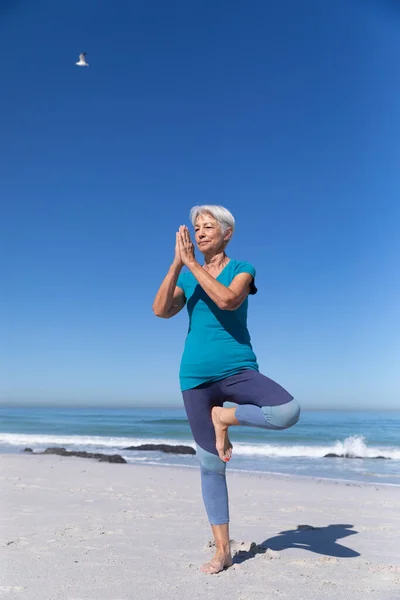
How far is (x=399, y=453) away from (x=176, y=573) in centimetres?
1463

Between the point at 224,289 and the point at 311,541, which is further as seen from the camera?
the point at 311,541

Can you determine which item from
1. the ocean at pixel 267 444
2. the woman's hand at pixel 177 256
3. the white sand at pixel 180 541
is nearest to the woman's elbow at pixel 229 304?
the woman's hand at pixel 177 256

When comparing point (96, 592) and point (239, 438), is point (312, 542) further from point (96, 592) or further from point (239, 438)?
point (239, 438)

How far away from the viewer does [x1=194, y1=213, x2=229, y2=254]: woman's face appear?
3.04 metres

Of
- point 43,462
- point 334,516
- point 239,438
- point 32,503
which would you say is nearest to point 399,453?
point 239,438

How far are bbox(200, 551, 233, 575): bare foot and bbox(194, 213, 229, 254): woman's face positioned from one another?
1647mm

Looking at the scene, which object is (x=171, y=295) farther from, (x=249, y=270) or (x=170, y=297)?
(x=249, y=270)

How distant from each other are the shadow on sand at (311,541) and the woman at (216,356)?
0.54 meters

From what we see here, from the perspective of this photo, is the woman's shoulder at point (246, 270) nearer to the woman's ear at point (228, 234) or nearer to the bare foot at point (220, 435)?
the woman's ear at point (228, 234)

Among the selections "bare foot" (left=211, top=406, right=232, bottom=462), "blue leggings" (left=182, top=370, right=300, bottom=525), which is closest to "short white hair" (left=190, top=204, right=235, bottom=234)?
"blue leggings" (left=182, top=370, right=300, bottom=525)

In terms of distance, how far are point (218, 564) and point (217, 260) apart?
1628mm

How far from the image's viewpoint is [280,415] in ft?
8.66

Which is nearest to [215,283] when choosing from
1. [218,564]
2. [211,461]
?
[211,461]

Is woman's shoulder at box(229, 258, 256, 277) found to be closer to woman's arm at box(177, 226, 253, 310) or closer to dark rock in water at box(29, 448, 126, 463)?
woman's arm at box(177, 226, 253, 310)
